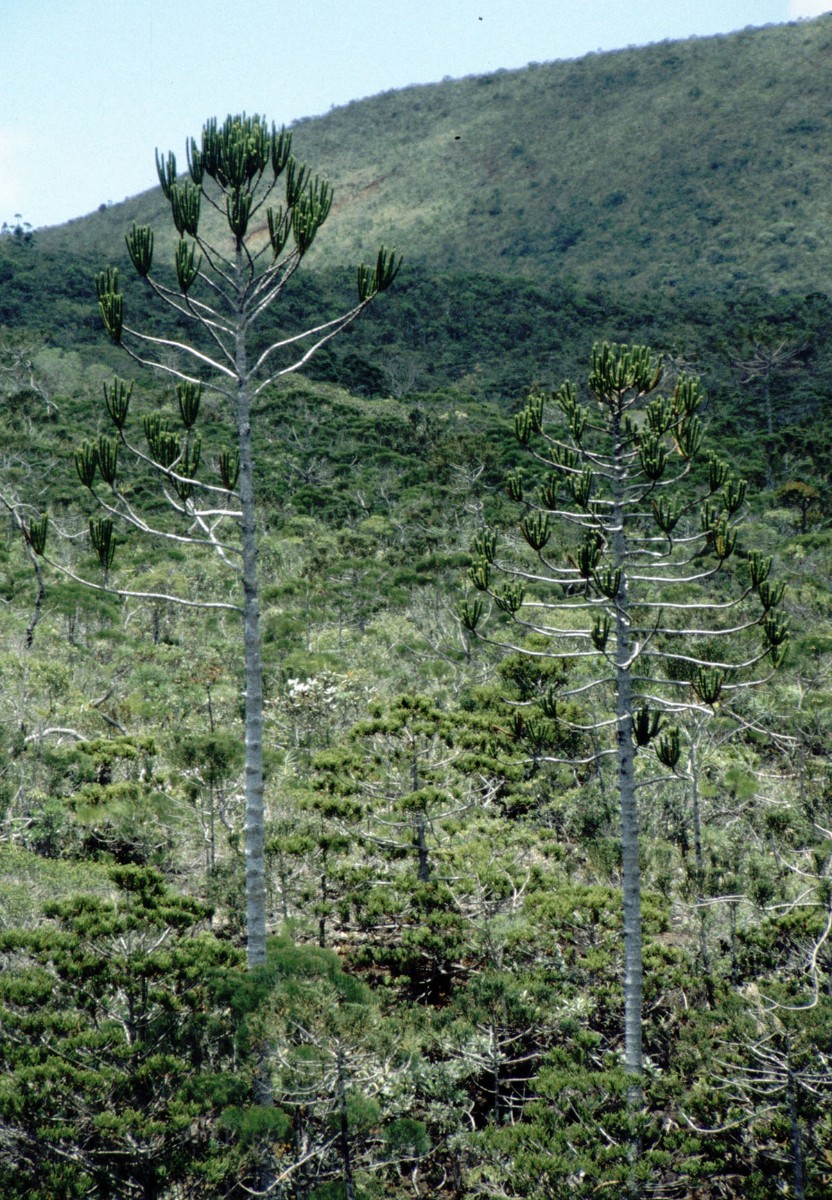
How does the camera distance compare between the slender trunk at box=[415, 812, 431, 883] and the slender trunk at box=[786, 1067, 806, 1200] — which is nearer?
the slender trunk at box=[786, 1067, 806, 1200]

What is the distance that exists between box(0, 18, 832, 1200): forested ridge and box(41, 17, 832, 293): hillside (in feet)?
165

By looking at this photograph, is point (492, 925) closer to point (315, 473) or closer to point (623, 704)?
point (623, 704)

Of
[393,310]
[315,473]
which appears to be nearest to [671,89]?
[393,310]

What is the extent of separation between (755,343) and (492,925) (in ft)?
164

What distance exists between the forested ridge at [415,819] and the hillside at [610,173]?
50304 millimetres

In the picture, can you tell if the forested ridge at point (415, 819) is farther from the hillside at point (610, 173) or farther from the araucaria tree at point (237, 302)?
the hillside at point (610, 173)

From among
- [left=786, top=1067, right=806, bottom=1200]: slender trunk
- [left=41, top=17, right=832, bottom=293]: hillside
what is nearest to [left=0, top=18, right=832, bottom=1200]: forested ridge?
[left=786, top=1067, right=806, bottom=1200]: slender trunk

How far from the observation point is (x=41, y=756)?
1274 cm

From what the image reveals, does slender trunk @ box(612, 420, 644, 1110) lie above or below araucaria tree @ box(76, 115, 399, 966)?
below

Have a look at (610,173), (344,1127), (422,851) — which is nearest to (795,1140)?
(344,1127)

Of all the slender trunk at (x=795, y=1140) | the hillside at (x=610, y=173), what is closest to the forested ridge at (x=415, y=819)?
the slender trunk at (x=795, y=1140)

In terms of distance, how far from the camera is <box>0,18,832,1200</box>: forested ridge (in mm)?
6051

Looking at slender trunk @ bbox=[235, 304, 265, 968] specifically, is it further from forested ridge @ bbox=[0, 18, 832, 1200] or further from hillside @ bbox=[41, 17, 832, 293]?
hillside @ bbox=[41, 17, 832, 293]

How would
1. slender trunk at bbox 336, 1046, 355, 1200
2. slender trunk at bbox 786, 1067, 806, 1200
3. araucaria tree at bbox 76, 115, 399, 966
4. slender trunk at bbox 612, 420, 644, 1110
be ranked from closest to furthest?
slender trunk at bbox 336, 1046, 355, 1200 → araucaria tree at bbox 76, 115, 399, 966 → slender trunk at bbox 786, 1067, 806, 1200 → slender trunk at bbox 612, 420, 644, 1110
